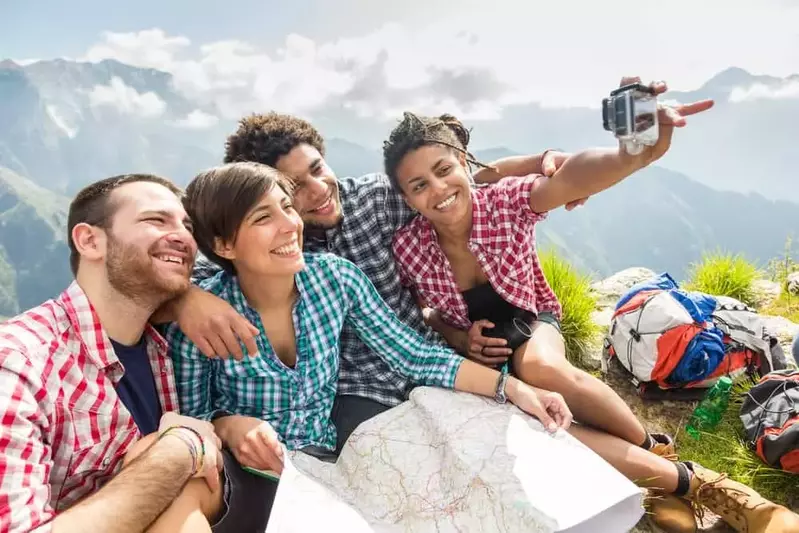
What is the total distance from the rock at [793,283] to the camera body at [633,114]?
5.31 m

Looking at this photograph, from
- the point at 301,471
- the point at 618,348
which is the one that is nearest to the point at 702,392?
A: the point at 618,348

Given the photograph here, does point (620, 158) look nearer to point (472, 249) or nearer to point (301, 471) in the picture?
point (472, 249)

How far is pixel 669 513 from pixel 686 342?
1471 millimetres

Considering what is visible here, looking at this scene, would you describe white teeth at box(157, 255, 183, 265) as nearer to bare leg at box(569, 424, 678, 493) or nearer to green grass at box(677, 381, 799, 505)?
bare leg at box(569, 424, 678, 493)

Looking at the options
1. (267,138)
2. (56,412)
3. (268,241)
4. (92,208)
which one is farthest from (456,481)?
(267,138)

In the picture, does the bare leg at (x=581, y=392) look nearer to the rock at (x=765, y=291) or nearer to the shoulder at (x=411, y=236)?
the shoulder at (x=411, y=236)

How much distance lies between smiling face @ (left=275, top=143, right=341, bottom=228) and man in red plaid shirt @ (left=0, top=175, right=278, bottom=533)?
65 centimetres

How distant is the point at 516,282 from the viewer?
320cm

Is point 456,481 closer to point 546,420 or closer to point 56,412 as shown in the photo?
point 546,420

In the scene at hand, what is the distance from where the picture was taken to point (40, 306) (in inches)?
83.6

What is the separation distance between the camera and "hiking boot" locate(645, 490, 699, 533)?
277 cm

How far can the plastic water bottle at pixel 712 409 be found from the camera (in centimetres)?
383

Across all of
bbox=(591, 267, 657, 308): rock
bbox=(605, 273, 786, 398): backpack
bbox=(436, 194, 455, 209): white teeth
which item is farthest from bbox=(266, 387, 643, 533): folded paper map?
bbox=(591, 267, 657, 308): rock

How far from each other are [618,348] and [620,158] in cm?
217
